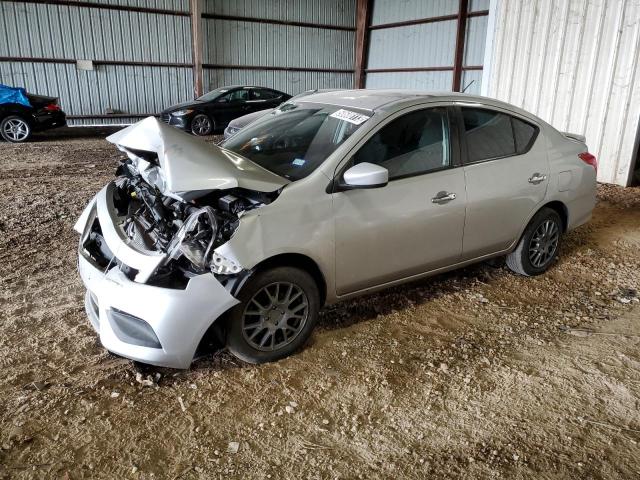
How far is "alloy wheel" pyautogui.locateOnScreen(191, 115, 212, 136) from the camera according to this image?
44.9ft

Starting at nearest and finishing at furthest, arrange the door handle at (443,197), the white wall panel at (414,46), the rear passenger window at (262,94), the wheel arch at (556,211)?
the door handle at (443,197) < the wheel arch at (556,211) < the rear passenger window at (262,94) < the white wall panel at (414,46)

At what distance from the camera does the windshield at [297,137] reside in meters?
3.31

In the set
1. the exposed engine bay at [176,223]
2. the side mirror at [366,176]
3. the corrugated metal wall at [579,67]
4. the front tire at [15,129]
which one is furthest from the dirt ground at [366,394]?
the front tire at [15,129]

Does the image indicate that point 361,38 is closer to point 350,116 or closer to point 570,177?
point 570,177

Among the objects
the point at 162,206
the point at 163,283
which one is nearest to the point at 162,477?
the point at 163,283

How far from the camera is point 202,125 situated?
13836 millimetres

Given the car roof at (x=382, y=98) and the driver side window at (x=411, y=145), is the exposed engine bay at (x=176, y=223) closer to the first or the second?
the driver side window at (x=411, y=145)

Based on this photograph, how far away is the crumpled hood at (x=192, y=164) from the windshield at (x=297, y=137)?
0.25 meters

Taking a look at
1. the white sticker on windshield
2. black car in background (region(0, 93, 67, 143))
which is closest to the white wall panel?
black car in background (region(0, 93, 67, 143))

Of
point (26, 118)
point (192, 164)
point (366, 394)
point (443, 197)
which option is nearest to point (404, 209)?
point (443, 197)

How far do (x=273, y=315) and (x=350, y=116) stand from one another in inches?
55.8

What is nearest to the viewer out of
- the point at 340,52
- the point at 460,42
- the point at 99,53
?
the point at 99,53

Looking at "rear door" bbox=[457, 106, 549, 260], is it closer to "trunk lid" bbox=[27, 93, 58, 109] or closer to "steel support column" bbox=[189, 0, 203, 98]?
"trunk lid" bbox=[27, 93, 58, 109]

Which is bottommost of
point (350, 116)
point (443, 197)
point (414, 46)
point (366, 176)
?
point (443, 197)
